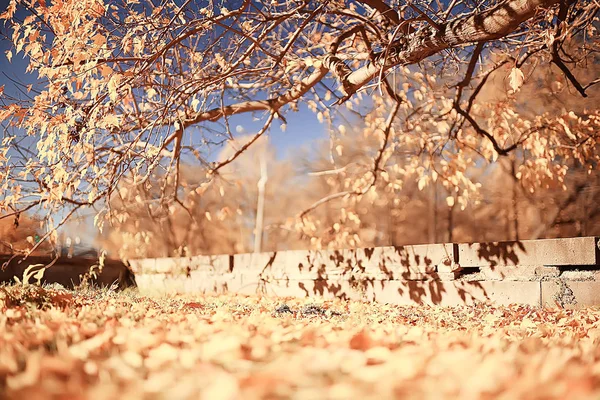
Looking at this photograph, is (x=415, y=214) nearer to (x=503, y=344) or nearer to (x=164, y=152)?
(x=164, y=152)

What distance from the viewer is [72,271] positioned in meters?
6.79

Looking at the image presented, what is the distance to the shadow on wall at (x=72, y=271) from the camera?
6090mm

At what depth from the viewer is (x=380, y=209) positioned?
14016mm

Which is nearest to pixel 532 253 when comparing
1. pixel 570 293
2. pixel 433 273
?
pixel 570 293

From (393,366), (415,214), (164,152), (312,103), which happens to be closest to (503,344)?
(393,366)

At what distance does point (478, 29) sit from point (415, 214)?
1079cm

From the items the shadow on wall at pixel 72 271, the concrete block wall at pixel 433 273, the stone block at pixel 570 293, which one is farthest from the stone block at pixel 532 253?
the shadow on wall at pixel 72 271

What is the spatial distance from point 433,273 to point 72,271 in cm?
551

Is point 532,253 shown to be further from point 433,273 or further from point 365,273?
point 365,273

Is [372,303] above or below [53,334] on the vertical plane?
below

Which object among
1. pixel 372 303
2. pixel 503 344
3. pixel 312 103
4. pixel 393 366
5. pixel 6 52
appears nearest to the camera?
pixel 393 366

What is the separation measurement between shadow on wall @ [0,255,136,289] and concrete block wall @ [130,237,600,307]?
73.3 inches

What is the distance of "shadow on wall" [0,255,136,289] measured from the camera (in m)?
6.09

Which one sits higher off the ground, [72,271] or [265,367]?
[265,367]
